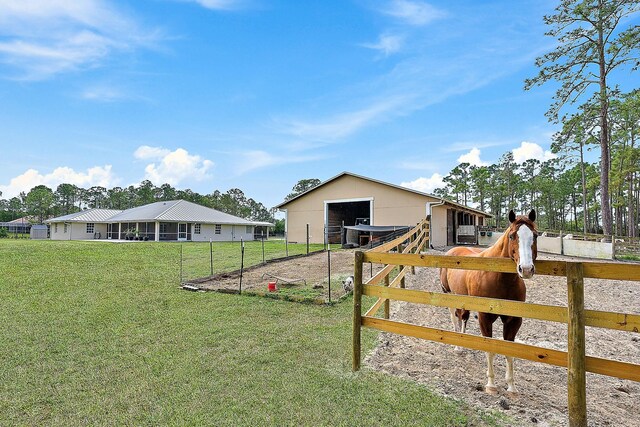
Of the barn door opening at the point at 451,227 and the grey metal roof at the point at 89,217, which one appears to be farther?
the grey metal roof at the point at 89,217

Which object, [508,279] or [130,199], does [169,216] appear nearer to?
[508,279]

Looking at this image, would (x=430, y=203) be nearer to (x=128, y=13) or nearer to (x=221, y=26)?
(x=221, y=26)

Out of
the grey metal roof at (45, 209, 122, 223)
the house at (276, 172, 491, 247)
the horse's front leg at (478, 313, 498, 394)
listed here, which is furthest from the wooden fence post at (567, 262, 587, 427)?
the grey metal roof at (45, 209, 122, 223)

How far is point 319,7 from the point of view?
11188mm

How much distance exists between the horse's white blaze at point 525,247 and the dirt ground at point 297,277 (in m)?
4.88

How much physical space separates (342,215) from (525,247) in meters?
22.9

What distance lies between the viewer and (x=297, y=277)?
9578 millimetres

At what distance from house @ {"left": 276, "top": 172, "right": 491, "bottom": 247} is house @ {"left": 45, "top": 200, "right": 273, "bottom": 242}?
42.5 ft

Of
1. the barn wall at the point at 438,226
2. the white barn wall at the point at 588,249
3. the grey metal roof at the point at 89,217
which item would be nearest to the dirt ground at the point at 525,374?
the white barn wall at the point at 588,249

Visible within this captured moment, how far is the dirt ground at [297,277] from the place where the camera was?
26.0ft

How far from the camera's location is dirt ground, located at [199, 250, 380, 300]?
26.0 ft

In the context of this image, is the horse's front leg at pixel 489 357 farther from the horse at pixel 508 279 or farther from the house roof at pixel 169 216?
the house roof at pixel 169 216

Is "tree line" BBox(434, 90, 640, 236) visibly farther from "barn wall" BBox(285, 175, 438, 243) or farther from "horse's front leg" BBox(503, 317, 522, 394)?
"horse's front leg" BBox(503, 317, 522, 394)

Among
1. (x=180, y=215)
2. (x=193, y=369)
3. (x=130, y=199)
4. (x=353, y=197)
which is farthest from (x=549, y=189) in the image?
(x=130, y=199)
